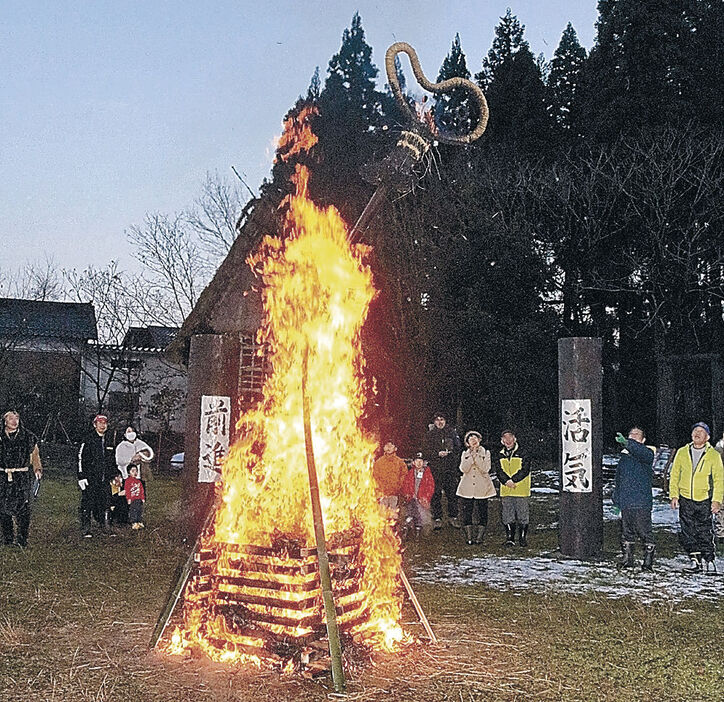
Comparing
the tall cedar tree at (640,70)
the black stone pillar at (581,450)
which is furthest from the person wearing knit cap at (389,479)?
the tall cedar tree at (640,70)

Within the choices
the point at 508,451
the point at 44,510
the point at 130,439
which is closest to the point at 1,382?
the point at 44,510

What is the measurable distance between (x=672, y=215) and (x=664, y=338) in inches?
138

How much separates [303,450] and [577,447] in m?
5.70

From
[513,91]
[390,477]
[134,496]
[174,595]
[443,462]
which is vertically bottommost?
[174,595]

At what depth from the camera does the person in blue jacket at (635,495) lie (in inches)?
400

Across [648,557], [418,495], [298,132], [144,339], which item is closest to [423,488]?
[418,495]

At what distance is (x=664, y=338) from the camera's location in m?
21.9

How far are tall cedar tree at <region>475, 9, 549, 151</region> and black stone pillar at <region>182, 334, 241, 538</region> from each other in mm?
17938

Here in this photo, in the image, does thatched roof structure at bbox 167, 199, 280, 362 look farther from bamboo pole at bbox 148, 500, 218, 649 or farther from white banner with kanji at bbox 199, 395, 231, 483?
bamboo pole at bbox 148, 500, 218, 649

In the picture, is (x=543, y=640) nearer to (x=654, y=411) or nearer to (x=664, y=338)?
(x=664, y=338)

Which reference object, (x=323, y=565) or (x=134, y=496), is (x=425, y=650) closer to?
(x=323, y=565)

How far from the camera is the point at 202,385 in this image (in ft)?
40.3

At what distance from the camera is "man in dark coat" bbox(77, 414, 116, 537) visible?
478 inches

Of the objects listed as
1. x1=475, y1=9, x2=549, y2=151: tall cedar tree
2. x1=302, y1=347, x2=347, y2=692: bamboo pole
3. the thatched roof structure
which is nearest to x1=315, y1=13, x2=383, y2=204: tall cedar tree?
x1=475, y1=9, x2=549, y2=151: tall cedar tree
